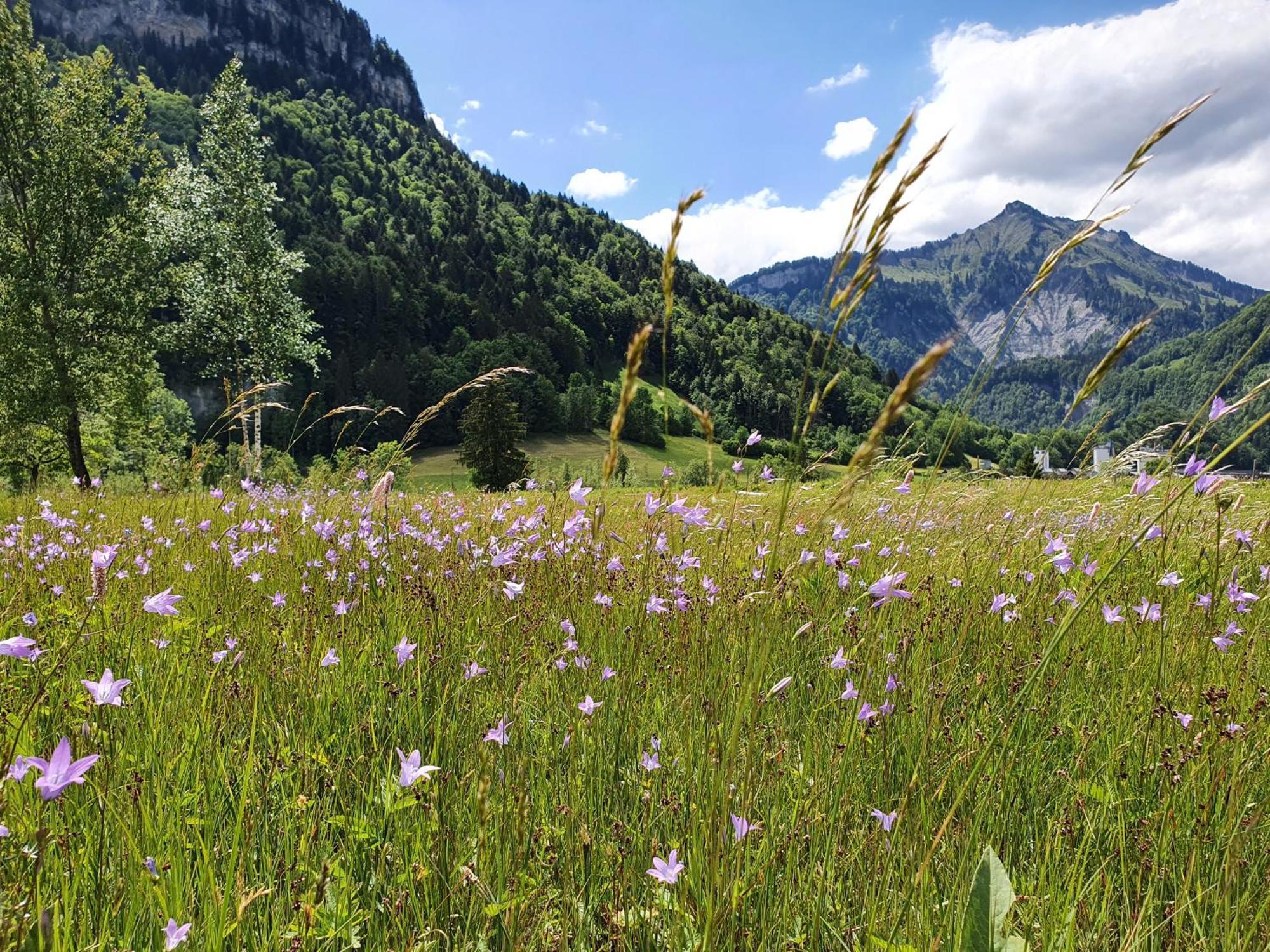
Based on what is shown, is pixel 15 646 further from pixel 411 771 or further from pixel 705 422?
pixel 705 422

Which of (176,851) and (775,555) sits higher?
(775,555)

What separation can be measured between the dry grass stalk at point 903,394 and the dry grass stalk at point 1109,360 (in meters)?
0.46

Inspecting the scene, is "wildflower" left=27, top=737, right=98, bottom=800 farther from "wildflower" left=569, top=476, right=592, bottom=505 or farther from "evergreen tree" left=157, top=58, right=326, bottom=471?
"evergreen tree" left=157, top=58, right=326, bottom=471

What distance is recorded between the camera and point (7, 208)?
70.0 ft

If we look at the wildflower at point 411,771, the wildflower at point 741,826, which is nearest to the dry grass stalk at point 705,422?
the wildflower at point 741,826

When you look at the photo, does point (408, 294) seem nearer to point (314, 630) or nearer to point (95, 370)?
point (95, 370)

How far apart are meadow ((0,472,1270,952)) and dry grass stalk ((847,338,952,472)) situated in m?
0.11

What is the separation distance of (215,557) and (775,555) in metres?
4.10

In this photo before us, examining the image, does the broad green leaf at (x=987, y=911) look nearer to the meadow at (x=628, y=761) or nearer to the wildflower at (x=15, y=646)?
the meadow at (x=628, y=761)

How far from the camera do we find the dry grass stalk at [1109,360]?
52.5 inches

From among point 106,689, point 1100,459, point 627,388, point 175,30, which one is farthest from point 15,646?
point 175,30

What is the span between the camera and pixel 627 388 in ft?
4.71

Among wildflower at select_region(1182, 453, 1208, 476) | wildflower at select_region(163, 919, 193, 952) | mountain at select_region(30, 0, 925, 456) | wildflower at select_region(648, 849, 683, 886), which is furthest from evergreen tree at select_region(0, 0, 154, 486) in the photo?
mountain at select_region(30, 0, 925, 456)

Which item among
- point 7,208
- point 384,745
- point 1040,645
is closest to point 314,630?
point 384,745
